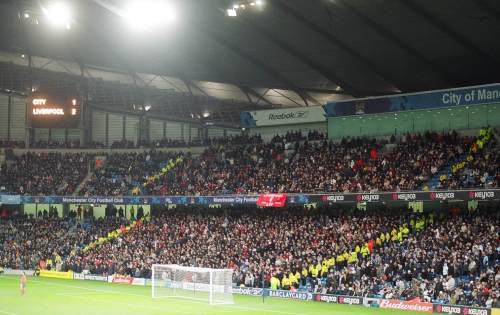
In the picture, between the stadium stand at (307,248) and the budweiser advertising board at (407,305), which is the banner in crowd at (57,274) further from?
the budweiser advertising board at (407,305)

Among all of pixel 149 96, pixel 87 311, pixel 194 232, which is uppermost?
pixel 149 96

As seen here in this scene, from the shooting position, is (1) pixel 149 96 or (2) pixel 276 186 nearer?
(2) pixel 276 186

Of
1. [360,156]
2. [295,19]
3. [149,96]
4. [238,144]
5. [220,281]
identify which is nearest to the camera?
[220,281]

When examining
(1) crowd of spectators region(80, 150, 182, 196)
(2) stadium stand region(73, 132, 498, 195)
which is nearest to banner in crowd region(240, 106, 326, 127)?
(2) stadium stand region(73, 132, 498, 195)

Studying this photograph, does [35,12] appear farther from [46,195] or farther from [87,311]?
[87,311]

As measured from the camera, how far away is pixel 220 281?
4353 centimetres

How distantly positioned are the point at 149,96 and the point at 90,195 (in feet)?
41.7

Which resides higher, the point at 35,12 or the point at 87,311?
the point at 35,12

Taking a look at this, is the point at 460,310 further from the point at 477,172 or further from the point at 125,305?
the point at 125,305

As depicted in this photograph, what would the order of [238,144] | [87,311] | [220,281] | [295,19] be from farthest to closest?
[238,144], [295,19], [220,281], [87,311]

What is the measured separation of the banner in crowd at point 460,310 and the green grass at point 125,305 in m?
1.52

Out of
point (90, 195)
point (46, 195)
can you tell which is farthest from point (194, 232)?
point (46, 195)

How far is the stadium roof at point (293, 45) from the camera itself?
155 feet

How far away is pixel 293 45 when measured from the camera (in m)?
55.0
